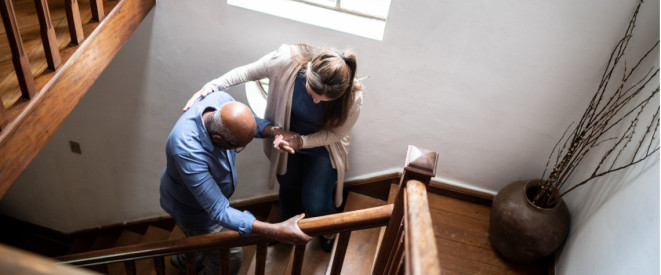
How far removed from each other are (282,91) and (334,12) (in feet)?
2.37

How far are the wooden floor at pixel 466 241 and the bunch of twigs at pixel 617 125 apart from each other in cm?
42

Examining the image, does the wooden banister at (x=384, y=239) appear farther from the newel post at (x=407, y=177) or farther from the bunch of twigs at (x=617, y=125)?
the bunch of twigs at (x=617, y=125)

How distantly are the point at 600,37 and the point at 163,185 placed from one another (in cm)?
231

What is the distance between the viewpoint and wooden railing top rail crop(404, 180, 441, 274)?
1233 millimetres

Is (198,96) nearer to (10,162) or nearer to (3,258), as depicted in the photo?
(10,162)

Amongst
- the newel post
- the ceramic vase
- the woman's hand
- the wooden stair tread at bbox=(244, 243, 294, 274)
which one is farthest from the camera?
the wooden stair tread at bbox=(244, 243, 294, 274)

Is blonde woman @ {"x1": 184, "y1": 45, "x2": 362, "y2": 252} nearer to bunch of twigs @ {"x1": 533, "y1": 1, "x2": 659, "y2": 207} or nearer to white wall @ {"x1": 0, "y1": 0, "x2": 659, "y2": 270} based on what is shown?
white wall @ {"x1": 0, "y1": 0, "x2": 659, "y2": 270}

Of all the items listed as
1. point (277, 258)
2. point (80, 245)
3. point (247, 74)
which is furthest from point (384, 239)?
point (80, 245)

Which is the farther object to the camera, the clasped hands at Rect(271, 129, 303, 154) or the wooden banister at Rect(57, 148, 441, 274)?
the clasped hands at Rect(271, 129, 303, 154)

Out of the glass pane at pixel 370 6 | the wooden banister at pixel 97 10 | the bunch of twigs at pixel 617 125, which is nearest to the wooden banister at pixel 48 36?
the wooden banister at pixel 97 10

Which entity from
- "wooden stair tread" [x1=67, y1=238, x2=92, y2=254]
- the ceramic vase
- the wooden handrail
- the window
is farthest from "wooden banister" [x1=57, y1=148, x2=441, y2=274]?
"wooden stair tread" [x1=67, y1=238, x2=92, y2=254]

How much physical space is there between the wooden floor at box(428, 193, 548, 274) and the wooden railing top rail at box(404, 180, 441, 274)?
4.53 ft

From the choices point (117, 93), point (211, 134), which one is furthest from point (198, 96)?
point (117, 93)

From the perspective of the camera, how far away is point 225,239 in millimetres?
2020
